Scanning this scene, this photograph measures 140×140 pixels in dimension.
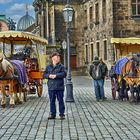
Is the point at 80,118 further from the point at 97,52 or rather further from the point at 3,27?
the point at 97,52

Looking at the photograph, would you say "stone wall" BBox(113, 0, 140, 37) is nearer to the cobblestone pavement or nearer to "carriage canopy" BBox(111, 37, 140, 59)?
"carriage canopy" BBox(111, 37, 140, 59)

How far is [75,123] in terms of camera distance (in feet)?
40.5

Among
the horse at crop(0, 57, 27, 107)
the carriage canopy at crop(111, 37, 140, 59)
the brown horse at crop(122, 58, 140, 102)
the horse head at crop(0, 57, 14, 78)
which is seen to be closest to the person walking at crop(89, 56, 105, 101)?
the brown horse at crop(122, 58, 140, 102)

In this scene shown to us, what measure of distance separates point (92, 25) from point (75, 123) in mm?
40714

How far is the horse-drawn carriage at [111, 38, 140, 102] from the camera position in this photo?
1794 centimetres

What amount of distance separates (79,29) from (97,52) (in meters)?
10.7

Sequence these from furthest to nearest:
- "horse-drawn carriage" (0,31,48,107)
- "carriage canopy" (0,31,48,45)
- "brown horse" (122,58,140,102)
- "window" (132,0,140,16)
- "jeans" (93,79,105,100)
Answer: "window" (132,0,140,16) → "carriage canopy" (0,31,48,45) → "jeans" (93,79,105,100) → "brown horse" (122,58,140,102) → "horse-drawn carriage" (0,31,48,107)

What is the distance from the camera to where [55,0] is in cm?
6050

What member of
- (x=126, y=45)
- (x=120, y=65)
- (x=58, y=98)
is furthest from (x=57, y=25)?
(x=58, y=98)

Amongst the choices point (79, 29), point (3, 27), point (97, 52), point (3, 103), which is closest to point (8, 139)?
point (3, 103)

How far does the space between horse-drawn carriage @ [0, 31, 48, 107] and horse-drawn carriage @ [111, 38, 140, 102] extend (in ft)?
11.3

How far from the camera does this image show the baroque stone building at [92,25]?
44281 millimetres

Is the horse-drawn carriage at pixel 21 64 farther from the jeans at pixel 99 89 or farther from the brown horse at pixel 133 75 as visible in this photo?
the brown horse at pixel 133 75

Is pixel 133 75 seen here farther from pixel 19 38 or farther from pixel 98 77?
pixel 19 38
